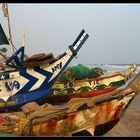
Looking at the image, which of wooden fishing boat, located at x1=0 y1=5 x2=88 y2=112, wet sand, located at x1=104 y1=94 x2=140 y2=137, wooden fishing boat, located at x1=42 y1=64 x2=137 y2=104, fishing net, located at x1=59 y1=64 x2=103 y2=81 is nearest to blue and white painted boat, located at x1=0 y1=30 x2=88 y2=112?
wooden fishing boat, located at x1=0 y1=5 x2=88 y2=112

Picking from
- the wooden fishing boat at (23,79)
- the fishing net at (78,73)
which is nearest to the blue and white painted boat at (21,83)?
the wooden fishing boat at (23,79)

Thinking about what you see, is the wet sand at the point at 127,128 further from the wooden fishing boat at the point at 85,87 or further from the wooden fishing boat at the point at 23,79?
the wooden fishing boat at the point at 85,87

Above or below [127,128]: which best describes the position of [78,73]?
above

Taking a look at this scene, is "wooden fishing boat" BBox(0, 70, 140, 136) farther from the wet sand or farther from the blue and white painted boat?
the blue and white painted boat

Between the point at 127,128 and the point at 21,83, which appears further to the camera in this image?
the point at 21,83

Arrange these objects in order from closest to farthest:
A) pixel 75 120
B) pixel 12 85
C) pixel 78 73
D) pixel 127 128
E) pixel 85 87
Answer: pixel 75 120
pixel 127 128
pixel 12 85
pixel 85 87
pixel 78 73

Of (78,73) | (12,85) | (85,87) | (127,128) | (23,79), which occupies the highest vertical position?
(23,79)

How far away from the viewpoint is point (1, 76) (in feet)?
30.7

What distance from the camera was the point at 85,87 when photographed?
1459 centimetres

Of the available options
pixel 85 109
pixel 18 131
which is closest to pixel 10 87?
pixel 18 131

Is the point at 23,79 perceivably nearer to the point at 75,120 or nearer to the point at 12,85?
the point at 12,85

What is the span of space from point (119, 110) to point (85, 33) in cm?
513

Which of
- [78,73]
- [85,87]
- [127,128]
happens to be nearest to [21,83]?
[127,128]

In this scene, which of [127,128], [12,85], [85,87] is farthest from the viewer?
[85,87]
